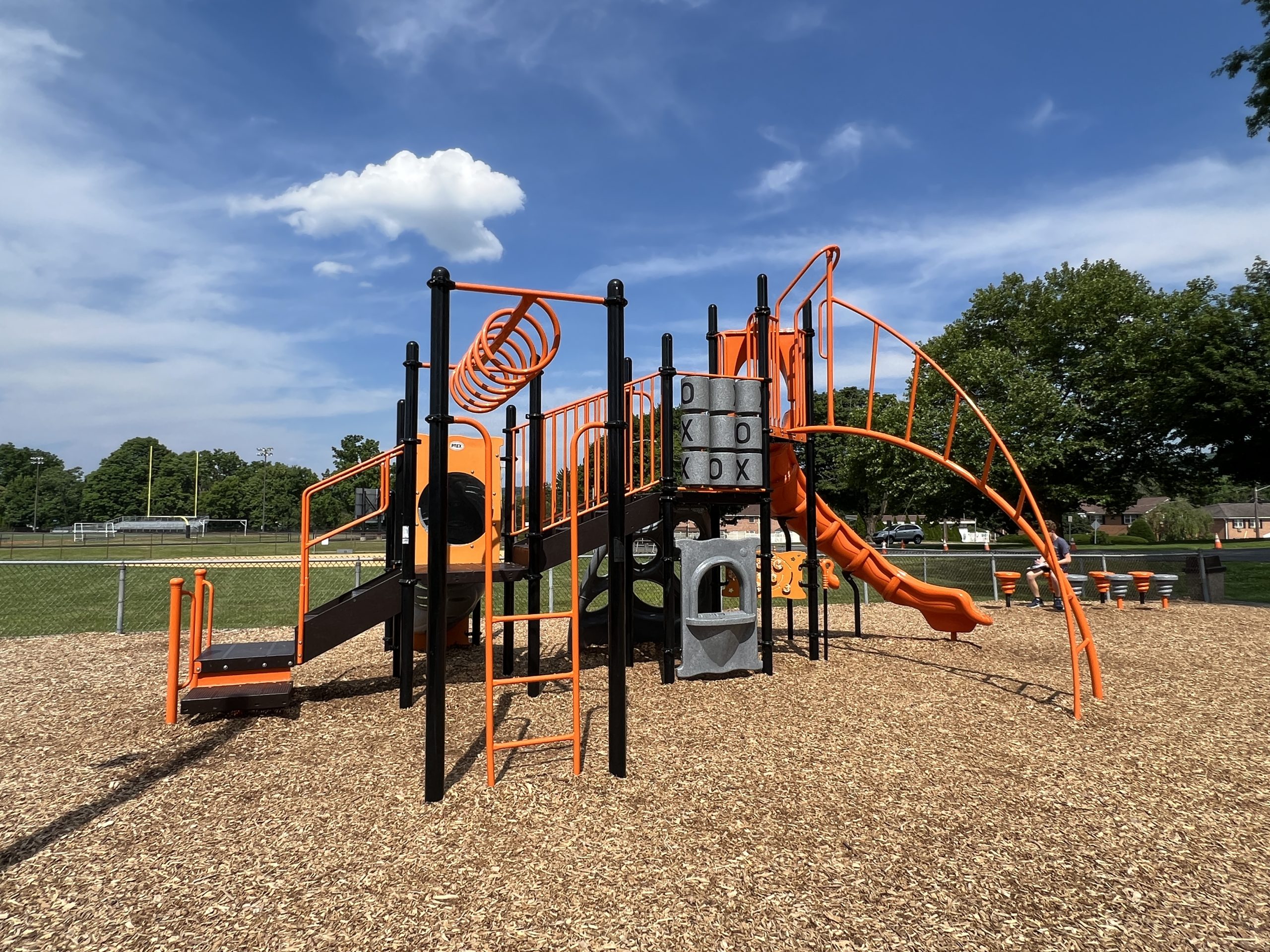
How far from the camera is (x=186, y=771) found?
4.87m

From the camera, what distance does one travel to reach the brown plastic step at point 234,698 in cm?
589

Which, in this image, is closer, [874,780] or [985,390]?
[874,780]

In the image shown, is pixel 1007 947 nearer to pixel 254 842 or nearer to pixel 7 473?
pixel 254 842

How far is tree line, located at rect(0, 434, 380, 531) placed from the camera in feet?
270

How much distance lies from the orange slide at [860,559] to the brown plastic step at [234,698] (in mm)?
5630

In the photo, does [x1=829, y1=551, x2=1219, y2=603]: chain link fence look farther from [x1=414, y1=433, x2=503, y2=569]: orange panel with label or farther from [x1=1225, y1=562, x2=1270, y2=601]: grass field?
[x1=414, y1=433, x2=503, y2=569]: orange panel with label

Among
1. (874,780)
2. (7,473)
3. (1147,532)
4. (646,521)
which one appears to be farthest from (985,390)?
(7,473)

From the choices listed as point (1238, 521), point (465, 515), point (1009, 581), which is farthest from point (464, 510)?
point (1238, 521)

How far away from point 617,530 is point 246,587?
16.7m

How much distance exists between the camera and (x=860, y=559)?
28.6 ft

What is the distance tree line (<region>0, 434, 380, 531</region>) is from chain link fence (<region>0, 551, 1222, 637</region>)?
2180 inches

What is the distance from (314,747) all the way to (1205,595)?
643 inches

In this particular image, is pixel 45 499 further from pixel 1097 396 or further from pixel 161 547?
pixel 1097 396

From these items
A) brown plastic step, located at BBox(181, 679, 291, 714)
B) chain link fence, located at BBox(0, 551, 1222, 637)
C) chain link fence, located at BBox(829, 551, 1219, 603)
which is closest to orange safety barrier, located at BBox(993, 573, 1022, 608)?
chain link fence, located at BBox(829, 551, 1219, 603)
